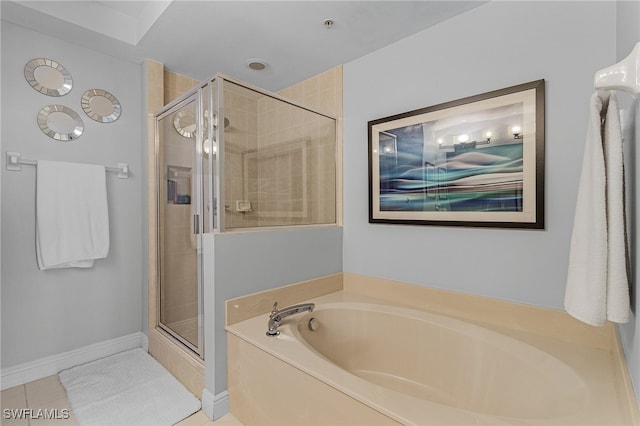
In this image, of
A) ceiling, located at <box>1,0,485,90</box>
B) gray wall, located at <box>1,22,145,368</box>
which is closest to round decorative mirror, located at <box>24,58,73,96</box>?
gray wall, located at <box>1,22,145,368</box>

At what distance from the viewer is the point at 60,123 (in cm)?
212

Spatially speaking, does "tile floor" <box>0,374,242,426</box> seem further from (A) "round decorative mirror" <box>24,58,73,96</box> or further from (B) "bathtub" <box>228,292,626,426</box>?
(A) "round decorative mirror" <box>24,58,73,96</box>

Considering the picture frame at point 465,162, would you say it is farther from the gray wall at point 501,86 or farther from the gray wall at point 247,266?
the gray wall at point 247,266

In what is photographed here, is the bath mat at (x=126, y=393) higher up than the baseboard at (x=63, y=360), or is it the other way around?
the baseboard at (x=63, y=360)

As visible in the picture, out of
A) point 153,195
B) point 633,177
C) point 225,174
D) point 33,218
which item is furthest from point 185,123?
point 633,177

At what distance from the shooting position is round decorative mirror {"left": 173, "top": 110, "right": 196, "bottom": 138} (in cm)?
200

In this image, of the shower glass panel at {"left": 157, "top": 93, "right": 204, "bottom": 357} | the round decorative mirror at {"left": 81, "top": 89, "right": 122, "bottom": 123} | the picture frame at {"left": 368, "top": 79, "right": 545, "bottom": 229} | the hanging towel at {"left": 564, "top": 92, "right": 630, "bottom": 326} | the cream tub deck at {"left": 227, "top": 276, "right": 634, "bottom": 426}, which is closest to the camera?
the hanging towel at {"left": 564, "top": 92, "right": 630, "bottom": 326}

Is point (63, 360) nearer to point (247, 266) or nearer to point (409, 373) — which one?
A: point (247, 266)

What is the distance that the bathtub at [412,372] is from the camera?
3.42 feet

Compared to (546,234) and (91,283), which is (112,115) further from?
(546,234)

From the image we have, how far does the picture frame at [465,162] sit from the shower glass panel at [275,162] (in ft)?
1.36

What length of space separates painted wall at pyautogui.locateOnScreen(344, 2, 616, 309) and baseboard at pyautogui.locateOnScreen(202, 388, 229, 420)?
1236mm

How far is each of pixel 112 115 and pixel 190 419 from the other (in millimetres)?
2199

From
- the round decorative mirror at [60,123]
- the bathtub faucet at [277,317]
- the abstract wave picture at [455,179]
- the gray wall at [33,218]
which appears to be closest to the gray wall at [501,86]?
the abstract wave picture at [455,179]
